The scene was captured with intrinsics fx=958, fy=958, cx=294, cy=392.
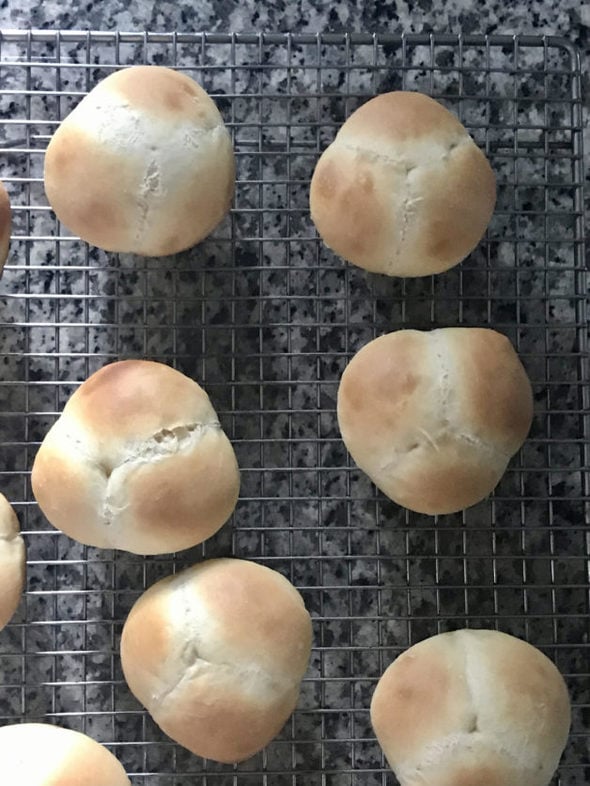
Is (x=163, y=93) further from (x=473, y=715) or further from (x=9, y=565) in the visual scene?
(x=473, y=715)

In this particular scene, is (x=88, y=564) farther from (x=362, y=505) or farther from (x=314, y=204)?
(x=314, y=204)

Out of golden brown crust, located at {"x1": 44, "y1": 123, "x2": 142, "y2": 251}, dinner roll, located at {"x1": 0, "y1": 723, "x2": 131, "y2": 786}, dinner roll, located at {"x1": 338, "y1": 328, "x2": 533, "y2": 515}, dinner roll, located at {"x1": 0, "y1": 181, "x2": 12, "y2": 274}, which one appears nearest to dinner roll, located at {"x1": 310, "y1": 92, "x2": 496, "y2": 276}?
dinner roll, located at {"x1": 338, "y1": 328, "x2": 533, "y2": 515}

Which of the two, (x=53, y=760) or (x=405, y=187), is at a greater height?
(x=405, y=187)

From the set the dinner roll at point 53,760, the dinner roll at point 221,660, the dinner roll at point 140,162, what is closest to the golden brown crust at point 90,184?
the dinner roll at point 140,162

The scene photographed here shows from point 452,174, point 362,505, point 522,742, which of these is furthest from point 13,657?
point 452,174

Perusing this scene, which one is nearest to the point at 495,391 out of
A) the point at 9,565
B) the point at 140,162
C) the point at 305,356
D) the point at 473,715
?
the point at 305,356

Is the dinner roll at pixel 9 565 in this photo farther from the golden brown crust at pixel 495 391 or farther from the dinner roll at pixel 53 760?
the golden brown crust at pixel 495 391
